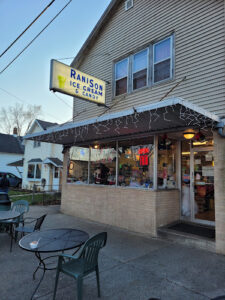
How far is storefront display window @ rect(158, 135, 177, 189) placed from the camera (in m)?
6.53

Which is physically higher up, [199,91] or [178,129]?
[199,91]

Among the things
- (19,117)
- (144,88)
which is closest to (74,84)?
(144,88)

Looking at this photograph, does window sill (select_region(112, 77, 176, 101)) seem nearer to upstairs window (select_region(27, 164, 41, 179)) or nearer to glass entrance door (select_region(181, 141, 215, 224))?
glass entrance door (select_region(181, 141, 215, 224))

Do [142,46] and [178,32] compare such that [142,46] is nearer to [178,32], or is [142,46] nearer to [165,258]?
[178,32]

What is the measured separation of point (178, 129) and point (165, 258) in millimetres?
3137

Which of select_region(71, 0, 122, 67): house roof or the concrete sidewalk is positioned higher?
select_region(71, 0, 122, 67): house roof

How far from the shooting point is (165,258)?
15.1 feet

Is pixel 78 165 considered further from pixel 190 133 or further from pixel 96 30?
pixel 96 30

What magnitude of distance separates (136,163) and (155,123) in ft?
5.85

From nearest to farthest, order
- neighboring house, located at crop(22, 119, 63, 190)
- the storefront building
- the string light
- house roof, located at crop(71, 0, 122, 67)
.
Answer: the string light → the storefront building → house roof, located at crop(71, 0, 122, 67) → neighboring house, located at crop(22, 119, 63, 190)

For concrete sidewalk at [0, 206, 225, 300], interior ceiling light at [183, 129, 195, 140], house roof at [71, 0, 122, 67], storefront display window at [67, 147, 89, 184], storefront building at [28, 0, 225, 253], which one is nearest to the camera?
concrete sidewalk at [0, 206, 225, 300]

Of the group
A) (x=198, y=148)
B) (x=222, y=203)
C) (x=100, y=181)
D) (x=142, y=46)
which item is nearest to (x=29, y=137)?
(x=100, y=181)

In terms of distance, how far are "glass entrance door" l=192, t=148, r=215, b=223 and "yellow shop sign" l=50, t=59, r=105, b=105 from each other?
11.3 ft

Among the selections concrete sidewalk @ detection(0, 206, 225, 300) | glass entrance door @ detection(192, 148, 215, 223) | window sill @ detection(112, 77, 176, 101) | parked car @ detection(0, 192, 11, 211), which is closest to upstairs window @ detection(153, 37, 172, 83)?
window sill @ detection(112, 77, 176, 101)
